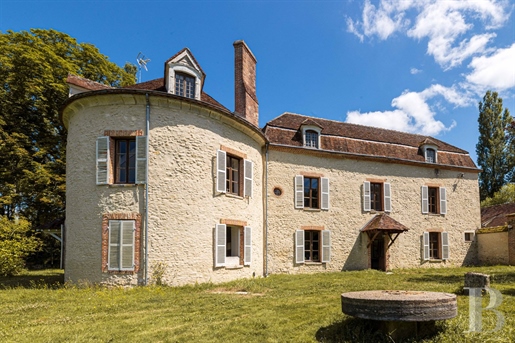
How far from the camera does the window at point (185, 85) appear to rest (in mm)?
11815

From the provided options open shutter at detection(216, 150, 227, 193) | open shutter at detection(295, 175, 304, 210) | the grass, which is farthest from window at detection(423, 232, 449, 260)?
open shutter at detection(216, 150, 227, 193)

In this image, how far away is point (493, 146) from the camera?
3136 cm

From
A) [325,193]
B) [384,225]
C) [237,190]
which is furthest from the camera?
[325,193]

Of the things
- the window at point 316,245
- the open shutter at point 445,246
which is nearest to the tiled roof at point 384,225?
the window at point 316,245

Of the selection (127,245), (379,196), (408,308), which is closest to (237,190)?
(127,245)

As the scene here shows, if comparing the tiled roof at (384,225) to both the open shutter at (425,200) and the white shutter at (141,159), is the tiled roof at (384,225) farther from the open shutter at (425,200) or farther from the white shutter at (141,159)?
the white shutter at (141,159)

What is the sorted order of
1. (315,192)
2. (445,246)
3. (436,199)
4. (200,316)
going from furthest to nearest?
(436,199) → (445,246) → (315,192) → (200,316)

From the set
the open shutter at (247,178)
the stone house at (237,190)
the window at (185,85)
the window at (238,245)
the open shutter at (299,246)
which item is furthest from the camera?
the open shutter at (299,246)

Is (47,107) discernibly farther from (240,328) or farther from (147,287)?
(240,328)

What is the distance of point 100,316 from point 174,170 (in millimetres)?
4998

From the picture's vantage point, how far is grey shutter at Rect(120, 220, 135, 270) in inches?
398

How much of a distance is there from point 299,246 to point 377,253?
15.1 feet

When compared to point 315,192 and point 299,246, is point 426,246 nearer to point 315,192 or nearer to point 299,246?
point 315,192

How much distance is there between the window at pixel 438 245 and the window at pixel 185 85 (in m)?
13.8
